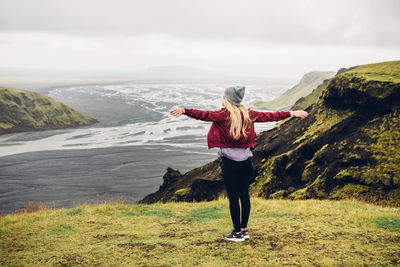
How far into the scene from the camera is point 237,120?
667 centimetres

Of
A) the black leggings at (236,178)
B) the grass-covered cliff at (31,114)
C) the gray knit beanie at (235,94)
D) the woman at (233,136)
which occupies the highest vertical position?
the gray knit beanie at (235,94)

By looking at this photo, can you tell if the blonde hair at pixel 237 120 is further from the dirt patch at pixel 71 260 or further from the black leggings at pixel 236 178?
the dirt patch at pixel 71 260

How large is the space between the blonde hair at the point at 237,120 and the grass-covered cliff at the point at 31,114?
343 feet

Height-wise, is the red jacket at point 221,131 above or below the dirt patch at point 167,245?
above

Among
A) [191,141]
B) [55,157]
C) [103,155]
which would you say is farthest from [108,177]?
[191,141]

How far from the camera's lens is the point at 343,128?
52.0 ft

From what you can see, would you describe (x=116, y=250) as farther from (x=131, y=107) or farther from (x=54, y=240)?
(x=131, y=107)

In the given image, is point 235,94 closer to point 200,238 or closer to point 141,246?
point 200,238

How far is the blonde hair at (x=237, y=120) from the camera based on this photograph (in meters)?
6.62

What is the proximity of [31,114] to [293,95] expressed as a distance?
106 meters

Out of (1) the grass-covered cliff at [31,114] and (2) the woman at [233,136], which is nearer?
(2) the woman at [233,136]

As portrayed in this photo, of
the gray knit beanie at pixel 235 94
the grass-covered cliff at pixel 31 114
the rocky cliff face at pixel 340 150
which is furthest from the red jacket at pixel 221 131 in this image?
the grass-covered cliff at pixel 31 114

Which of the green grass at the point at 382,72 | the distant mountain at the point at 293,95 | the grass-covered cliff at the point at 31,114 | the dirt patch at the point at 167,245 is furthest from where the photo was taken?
the distant mountain at the point at 293,95

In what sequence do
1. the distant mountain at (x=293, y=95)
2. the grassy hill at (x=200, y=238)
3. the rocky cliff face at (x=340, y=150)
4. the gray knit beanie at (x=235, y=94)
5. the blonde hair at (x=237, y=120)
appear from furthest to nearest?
the distant mountain at (x=293, y=95)
the rocky cliff face at (x=340, y=150)
the gray knit beanie at (x=235, y=94)
the blonde hair at (x=237, y=120)
the grassy hill at (x=200, y=238)
